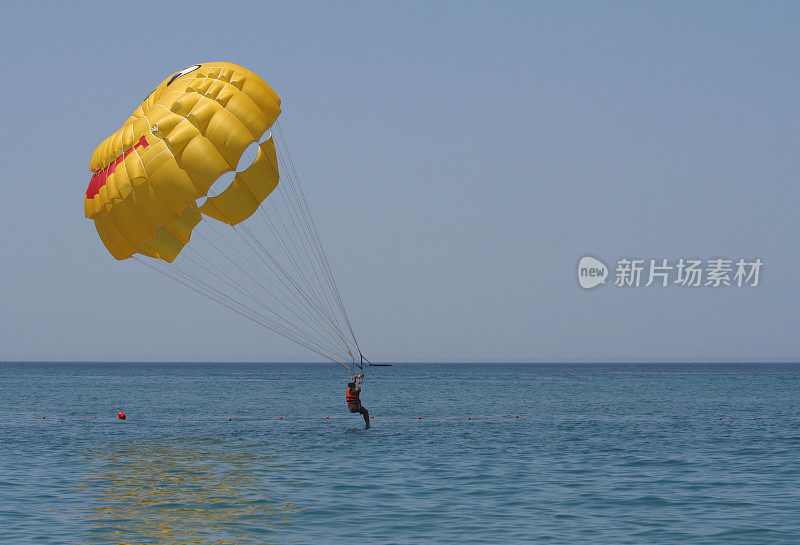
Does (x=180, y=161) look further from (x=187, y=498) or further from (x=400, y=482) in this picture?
(x=400, y=482)

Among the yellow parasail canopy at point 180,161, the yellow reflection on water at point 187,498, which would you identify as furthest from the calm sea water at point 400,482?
the yellow parasail canopy at point 180,161

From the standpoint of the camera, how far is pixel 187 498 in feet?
65.6

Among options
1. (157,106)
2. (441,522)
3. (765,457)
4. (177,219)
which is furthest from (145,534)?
(765,457)

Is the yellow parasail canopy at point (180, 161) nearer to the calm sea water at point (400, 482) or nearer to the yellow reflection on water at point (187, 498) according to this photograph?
the yellow reflection on water at point (187, 498)

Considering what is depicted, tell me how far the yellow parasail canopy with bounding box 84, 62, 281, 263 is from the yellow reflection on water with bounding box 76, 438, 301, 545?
6.42 meters

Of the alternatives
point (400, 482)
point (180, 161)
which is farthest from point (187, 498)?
point (180, 161)

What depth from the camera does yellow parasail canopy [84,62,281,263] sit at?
76.2 ft

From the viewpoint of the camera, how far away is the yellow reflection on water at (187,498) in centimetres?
1678

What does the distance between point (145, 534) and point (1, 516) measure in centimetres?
403

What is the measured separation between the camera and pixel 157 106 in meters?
24.3

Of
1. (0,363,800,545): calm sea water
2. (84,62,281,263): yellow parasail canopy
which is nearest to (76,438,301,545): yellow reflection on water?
(0,363,800,545): calm sea water

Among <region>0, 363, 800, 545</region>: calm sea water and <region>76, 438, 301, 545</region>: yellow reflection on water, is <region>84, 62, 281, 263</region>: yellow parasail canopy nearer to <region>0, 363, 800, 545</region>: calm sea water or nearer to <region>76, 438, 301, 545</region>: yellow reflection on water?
<region>76, 438, 301, 545</region>: yellow reflection on water

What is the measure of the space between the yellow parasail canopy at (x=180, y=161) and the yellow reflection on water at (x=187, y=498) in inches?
253

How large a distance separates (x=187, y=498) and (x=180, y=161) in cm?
902
